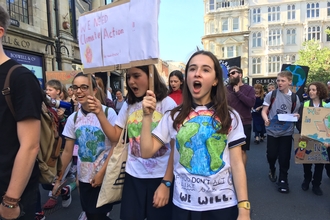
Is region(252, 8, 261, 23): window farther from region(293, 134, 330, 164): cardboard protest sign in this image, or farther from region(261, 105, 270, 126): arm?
region(293, 134, 330, 164): cardboard protest sign

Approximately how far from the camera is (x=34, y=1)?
1127 centimetres

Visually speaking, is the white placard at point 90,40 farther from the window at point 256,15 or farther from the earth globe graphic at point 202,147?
the window at point 256,15

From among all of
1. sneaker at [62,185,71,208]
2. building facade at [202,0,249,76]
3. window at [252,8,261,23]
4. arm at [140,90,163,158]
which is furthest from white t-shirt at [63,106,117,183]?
window at [252,8,261,23]

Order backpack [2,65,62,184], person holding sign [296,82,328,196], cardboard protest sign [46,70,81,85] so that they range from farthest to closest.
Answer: cardboard protest sign [46,70,81,85]
person holding sign [296,82,328,196]
backpack [2,65,62,184]

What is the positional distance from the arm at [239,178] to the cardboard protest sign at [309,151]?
2.99 m

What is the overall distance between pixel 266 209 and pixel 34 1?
39.4 ft

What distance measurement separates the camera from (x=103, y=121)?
2.22m

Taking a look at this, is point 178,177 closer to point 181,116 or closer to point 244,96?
point 181,116

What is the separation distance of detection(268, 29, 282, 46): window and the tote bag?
44.4 metres

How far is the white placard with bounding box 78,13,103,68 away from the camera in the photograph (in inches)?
84.3

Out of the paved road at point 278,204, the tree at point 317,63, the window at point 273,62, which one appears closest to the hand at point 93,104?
the paved road at point 278,204

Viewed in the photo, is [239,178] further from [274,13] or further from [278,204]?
[274,13]

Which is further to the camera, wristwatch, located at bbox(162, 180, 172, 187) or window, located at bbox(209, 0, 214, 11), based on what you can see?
window, located at bbox(209, 0, 214, 11)

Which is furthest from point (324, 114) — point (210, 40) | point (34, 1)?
point (210, 40)
